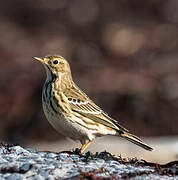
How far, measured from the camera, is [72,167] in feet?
23.9

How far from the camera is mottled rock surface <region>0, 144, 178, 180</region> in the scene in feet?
22.9

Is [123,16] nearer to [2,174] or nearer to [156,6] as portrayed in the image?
[156,6]

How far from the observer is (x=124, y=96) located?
64.1ft

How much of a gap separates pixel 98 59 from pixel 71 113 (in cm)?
1463

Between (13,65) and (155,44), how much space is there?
5740 millimetres

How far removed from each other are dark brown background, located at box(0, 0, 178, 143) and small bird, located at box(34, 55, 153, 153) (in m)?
7.56

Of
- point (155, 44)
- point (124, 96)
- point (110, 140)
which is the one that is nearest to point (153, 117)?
point (124, 96)

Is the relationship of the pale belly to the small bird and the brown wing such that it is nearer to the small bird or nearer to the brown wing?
the small bird

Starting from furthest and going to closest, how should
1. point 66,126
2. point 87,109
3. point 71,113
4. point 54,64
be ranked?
point 54,64 → point 87,109 → point 71,113 → point 66,126

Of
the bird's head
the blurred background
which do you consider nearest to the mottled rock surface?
the bird's head

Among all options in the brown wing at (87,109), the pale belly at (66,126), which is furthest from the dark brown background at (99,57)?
the pale belly at (66,126)

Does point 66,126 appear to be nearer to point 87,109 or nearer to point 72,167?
point 87,109

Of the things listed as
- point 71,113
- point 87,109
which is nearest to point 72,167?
point 71,113

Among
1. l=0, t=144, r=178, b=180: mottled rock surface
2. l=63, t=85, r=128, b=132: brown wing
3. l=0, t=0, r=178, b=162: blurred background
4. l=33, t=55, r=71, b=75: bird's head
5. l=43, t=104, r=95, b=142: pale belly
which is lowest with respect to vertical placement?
l=0, t=144, r=178, b=180: mottled rock surface
